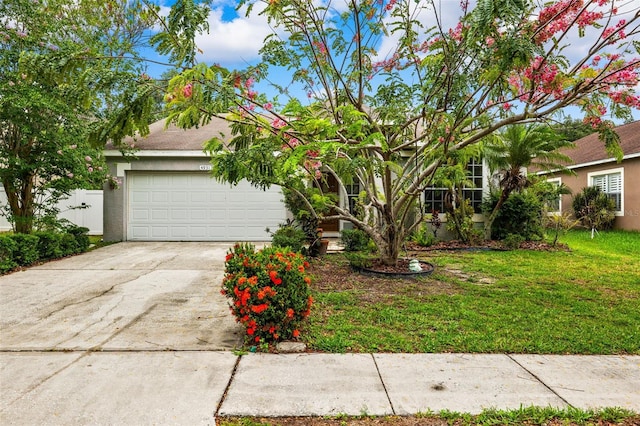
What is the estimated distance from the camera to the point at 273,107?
6.00m

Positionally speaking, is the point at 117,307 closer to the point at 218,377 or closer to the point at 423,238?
the point at 218,377

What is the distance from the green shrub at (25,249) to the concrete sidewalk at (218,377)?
360cm

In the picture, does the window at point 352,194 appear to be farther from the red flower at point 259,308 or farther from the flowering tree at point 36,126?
the red flower at point 259,308

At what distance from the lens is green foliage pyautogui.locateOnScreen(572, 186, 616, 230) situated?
47.6 ft

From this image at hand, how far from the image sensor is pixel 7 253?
24.3ft

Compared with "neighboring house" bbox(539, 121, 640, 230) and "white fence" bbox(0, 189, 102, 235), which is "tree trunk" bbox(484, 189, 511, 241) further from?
"white fence" bbox(0, 189, 102, 235)

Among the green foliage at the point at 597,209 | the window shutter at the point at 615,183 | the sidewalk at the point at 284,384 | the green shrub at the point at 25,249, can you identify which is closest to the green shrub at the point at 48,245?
the green shrub at the point at 25,249

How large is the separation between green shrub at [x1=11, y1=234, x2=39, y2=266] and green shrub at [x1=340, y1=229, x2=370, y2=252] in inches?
255

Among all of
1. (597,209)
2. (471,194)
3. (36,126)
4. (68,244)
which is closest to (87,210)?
(68,244)

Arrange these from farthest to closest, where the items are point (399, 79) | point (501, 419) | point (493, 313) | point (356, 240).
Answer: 1. point (356, 240)
2. point (399, 79)
3. point (493, 313)
4. point (501, 419)

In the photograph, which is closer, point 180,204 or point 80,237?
point 80,237

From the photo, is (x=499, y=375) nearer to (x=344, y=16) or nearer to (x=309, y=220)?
(x=344, y=16)

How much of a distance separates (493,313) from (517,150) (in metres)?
6.98

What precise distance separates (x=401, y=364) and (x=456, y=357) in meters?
0.51
